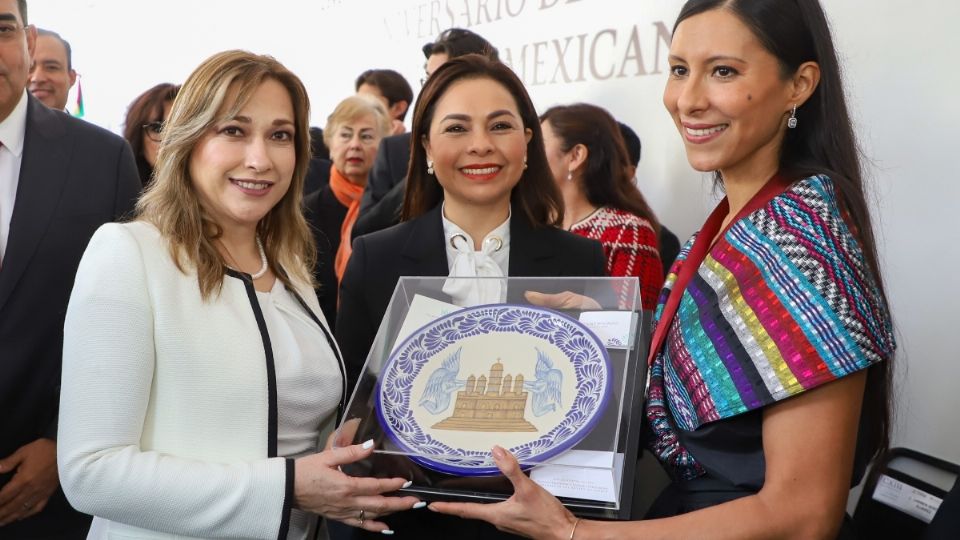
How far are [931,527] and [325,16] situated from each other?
19.3 ft

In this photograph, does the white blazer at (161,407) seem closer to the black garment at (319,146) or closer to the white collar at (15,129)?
the white collar at (15,129)

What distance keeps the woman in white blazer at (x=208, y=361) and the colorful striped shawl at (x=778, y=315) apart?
529 mm

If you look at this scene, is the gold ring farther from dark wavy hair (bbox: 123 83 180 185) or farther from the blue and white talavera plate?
dark wavy hair (bbox: 123 83 180 185)

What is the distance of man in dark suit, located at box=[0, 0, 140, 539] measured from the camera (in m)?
1.96

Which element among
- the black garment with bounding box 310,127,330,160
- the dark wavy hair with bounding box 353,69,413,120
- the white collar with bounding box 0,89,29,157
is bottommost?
the white collar with bounding box 0,89,29,157

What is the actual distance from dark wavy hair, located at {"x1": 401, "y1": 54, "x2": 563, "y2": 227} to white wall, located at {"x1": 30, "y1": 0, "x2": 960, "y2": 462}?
92cm

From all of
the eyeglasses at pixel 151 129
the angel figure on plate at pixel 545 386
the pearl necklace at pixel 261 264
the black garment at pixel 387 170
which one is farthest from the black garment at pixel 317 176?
the angel figure on plate at pixel 545 386

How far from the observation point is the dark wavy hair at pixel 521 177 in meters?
2.31

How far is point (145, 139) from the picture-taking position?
12.8ft

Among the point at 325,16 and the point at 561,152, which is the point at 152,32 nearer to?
the point at 325,16

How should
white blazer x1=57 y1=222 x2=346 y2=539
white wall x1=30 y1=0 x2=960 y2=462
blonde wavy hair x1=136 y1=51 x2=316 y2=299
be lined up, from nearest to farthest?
white blazer x1=57 y1=222 x2=346 y2=539 → blonde wavy hair x1=136 y1=51 x2=316 y2=299 → white wall x1=30 y1=0 x2=960 y2=462

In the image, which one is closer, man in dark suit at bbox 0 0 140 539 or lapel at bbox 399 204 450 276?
man in dark suit at bbox 0 0 140 539

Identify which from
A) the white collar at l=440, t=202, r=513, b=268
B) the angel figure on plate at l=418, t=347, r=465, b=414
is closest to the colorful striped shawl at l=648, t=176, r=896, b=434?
the angel figure on plate at l=418, t=347, r=465, b=414

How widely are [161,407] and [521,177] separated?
46.5 inches
